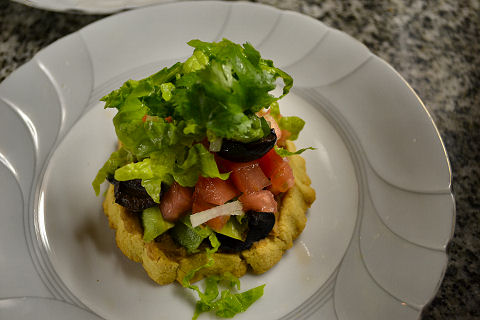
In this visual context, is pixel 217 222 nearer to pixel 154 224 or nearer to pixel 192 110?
pixel 154 224

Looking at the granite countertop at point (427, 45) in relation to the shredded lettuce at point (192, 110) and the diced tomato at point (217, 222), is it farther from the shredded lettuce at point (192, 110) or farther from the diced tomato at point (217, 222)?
the shredded lettuce at point (192, 110)

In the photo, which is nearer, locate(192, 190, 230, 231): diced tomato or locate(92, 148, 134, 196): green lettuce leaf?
locate(192, 190, 230, 231): diced tomato

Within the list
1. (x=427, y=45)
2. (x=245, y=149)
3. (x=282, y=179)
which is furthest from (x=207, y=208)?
(x=427, y=45)

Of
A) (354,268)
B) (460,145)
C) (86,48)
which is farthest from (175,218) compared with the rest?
(460,145)

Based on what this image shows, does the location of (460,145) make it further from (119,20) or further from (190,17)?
(119,20)

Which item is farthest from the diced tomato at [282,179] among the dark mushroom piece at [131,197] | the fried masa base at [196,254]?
the dark mushroom piece at [131,197]

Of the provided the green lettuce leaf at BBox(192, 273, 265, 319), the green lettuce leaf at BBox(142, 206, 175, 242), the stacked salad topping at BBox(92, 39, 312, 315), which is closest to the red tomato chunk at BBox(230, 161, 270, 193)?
the stacked salad topping at BBox(92, 39, 312, 315)

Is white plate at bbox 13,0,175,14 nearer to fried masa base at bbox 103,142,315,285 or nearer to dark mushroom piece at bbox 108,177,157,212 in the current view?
fried masa base at bbox 103,142,315,285
